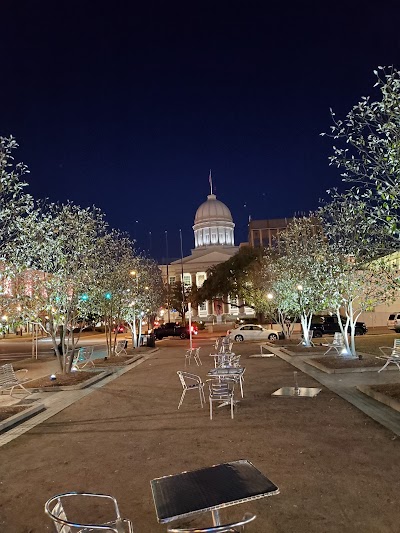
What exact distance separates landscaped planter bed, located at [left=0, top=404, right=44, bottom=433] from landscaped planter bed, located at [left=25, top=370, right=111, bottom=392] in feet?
9.28

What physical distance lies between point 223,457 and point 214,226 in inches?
4453

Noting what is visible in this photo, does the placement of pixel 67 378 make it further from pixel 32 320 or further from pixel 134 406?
pixel 134 406

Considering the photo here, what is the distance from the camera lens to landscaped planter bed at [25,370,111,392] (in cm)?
1470

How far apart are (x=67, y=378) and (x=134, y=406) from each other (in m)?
4.95

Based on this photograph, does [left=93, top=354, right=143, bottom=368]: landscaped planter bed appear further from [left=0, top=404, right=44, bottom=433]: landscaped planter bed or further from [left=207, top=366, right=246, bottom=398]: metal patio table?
[left=207, top=366, right=246, bottom=398]: metal patio table

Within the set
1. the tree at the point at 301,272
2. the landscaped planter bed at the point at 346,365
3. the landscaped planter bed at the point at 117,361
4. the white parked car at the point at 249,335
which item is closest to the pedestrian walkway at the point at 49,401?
the landscaped planter bed at the point at 117,361

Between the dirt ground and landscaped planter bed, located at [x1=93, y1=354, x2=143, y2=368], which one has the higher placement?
landscaped planter bed, located at [x1=93, y1=354, x2=143, y2=368]

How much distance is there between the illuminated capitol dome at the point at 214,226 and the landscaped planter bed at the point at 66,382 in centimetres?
10269

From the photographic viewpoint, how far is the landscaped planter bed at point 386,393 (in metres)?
9.95

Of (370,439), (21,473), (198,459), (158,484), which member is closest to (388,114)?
(370,439)

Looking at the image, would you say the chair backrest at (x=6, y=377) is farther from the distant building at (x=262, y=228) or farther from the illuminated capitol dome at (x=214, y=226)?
the distant building at (x=262, y=228)

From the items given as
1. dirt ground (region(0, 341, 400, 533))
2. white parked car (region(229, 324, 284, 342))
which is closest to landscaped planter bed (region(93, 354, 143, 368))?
dirt ground (region(0, 341, 400, 533))

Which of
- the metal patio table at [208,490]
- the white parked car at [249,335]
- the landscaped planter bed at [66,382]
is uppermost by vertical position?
the white parked car at [249,335]

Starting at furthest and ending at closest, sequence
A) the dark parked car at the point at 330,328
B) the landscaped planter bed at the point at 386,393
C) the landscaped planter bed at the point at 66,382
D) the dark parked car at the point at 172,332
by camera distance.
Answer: the dark parked car at the point at 172,332
the dark parked car at the point at 330,328
the landscaped planter bed at the point at 66,382
the landscaped planter bed at the point at 386,393
